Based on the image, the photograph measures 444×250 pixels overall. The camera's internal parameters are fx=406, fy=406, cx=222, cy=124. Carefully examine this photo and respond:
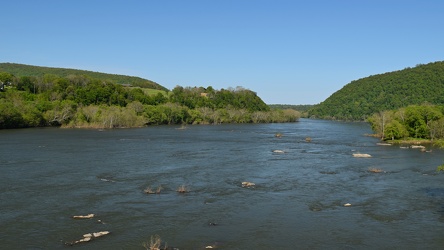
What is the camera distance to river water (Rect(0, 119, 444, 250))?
20547mm

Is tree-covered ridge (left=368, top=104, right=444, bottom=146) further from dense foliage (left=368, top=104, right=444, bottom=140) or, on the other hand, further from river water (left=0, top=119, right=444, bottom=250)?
river water (left=0, top=119, right=444, bottom=250)

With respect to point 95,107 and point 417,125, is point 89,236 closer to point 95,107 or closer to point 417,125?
point 417,125

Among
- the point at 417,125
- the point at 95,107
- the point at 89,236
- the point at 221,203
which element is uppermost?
the point at 95,107

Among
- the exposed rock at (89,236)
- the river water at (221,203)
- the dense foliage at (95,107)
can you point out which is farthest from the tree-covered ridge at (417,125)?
the dense foliage at (95,107)

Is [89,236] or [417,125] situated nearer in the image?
[89,236]

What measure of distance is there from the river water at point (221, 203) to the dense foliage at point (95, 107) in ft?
215

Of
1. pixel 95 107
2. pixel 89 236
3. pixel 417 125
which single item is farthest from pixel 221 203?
pixel 95 107

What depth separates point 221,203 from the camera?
27547 millimetres

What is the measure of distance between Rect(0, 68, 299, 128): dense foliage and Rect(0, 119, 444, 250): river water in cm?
6543

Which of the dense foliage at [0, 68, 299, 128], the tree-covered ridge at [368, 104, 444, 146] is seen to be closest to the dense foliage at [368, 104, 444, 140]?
the tree-covered ridge at [368, 104, 444, 146]

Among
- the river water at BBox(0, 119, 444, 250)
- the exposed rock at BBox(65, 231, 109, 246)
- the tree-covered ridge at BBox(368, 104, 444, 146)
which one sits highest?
the tree-covered ridge at BBox(368, 104, 444, 146)

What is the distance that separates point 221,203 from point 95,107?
329 ft

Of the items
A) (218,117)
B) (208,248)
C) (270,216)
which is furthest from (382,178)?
(218,117)

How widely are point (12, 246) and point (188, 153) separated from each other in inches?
1458
